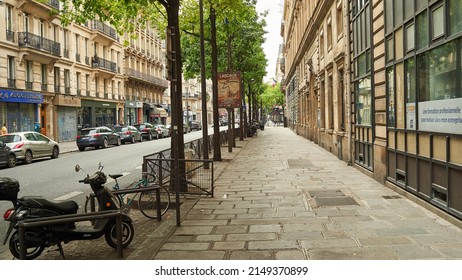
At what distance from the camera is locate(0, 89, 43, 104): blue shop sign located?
2805 cm

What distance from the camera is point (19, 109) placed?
3042 cm

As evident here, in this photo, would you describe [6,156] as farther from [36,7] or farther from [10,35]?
[36,7]

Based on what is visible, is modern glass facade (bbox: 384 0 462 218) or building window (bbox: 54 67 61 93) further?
building window (bbox: 54 67 61 93)

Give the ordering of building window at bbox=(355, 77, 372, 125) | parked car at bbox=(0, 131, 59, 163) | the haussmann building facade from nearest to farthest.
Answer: the haussmann building facade → building window at bbox=(355, 77, 372, 125) → parked car at bbox=(0, 131, 59, 163)

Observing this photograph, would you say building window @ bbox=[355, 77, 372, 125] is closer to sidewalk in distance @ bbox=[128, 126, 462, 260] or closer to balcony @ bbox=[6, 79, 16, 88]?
sidewalk in distance @ bbox=[128, 126, 462, 260]

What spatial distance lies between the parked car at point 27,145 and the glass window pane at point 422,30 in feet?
53.1

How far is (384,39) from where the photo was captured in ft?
33.2

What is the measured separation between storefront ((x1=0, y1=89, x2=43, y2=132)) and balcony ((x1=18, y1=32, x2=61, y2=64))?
8.90 feet

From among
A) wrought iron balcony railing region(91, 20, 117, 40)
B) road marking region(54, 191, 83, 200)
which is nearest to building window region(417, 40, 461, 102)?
road marking region(54, 191, 83, 200)

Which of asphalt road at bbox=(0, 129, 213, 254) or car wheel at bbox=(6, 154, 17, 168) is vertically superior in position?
car wheel at bbox=(6, 154, 17, 168)

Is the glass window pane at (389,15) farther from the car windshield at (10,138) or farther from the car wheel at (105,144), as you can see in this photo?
the car wheel at (105,144)

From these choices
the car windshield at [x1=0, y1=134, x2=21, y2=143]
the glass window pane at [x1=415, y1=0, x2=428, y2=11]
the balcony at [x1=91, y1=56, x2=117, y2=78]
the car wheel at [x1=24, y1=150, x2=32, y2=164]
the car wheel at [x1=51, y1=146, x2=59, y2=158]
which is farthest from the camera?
the balcony at [x1=91, y1=56, x2=117, y2=78]

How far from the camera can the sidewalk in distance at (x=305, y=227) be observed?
17.9 ft

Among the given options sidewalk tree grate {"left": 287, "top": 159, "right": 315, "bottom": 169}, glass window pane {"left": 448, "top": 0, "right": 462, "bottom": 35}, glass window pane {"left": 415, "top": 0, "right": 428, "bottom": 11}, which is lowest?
sidewalk tree grate {"left": 287, "top": 159, "right": 315, "bottom": 169}
